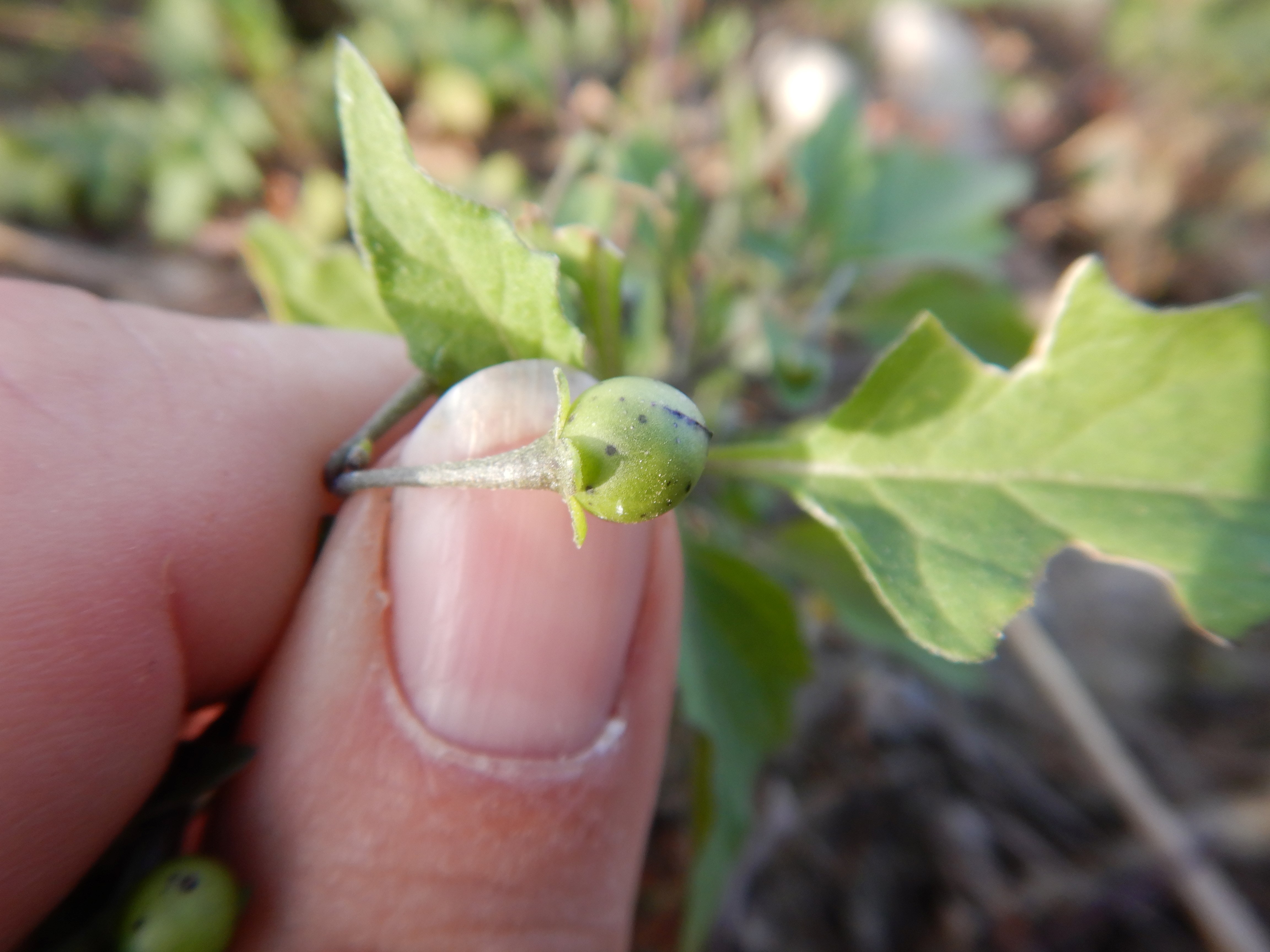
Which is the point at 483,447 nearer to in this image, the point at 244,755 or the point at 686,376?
the point at 244,755

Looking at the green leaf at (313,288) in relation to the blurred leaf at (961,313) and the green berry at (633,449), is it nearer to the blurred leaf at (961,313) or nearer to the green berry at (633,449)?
the green berry at (633,449)

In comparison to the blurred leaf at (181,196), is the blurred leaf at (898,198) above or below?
below

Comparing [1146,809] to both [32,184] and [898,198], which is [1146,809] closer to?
[898,198]

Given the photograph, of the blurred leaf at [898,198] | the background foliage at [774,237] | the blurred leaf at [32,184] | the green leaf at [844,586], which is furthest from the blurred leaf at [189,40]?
the green leaf at [844,586]

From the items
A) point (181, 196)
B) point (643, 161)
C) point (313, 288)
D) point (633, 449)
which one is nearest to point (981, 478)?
point (633, 449)

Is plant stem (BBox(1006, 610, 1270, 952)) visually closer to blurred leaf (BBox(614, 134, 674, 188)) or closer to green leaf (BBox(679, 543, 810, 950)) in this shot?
green leaf (BBox(679, 543, 810, 950))

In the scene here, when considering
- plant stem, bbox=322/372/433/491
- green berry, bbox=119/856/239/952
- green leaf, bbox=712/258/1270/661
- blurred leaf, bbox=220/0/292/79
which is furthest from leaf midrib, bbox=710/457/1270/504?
blurred leaf, bbox=220/0/292/79
